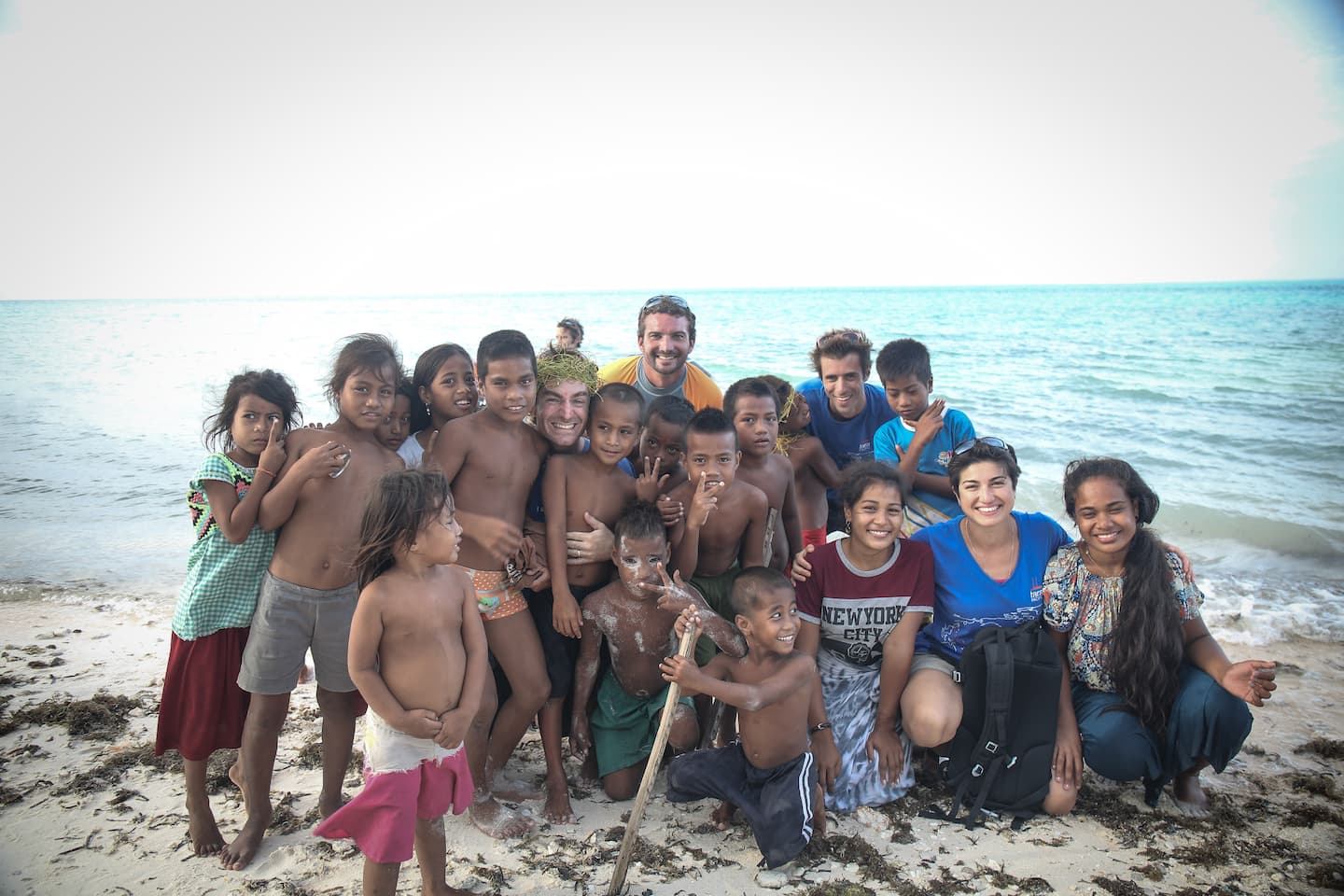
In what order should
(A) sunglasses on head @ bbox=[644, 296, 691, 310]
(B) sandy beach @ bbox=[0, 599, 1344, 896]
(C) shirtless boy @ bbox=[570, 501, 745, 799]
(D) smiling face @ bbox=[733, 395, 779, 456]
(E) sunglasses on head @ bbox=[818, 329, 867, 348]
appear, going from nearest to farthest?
(B) sandy beach @ bbox=[0, 599, 1344, 896], (C) shirtless boy @ bbox=[570, 501, 745, 799], (D) smiling face @ bbox=[733, 395, 779, 456], (A) sunglasses on head @ bbox=[644, 296, 691, 310], (E) sunglasses on head @ bbox=[818, 329, 867, 348]

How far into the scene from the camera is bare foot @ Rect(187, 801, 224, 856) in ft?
9.82

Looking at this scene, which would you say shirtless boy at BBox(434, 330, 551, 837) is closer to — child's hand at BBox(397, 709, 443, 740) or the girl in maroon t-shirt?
child's hand at BBox(397, 709, 443, 740)

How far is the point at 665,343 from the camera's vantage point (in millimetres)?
4570

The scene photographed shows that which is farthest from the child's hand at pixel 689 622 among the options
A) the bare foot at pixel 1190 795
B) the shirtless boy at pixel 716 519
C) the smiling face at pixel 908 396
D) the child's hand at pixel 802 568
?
the bare foot at pixel 1190 795

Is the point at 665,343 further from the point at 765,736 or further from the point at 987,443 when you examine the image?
the point at 765,736

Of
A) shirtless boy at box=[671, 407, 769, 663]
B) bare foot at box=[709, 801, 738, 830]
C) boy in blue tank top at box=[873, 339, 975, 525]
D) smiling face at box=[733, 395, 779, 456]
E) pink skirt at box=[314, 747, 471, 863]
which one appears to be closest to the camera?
pink skirt at box=[314, 747, 471, 863]

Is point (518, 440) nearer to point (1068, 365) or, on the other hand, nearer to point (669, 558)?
point (669, 558)

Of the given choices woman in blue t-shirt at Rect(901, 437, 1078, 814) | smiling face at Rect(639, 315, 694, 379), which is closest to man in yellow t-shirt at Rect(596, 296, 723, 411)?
smiling face at Rect(639, 315, 694, 379)

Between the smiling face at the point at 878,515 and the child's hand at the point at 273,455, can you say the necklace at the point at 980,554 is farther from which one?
the child's hand at the point at 273,455

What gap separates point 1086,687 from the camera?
11.6 feet

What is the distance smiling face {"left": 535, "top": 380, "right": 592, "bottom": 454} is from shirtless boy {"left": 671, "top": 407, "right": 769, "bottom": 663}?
509mm

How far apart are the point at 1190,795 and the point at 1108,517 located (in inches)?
47.8

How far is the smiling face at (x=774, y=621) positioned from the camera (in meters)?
3.08

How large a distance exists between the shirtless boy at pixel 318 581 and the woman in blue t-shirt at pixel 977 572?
240cm
